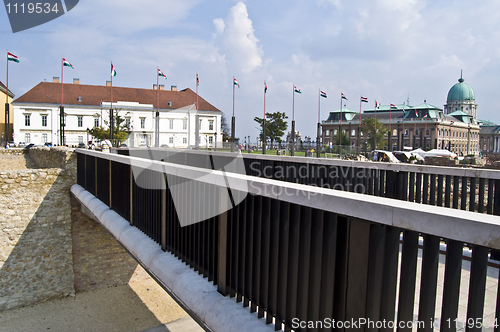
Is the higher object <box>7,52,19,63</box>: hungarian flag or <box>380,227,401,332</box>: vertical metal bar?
<box>7,52,19,63</box>: hungarian flag

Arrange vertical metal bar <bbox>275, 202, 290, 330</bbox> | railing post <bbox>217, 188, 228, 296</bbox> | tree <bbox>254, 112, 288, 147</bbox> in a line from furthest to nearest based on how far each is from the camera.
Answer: tree <bbox>254, 112, 288, 147</bbox>, railing post <bbox>217, 188, 228, 296</bbox>, vertical metal bar <bbox>275, 202, 290, 330</bbox>

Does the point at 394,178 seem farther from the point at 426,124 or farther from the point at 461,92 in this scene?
the point at 461,92

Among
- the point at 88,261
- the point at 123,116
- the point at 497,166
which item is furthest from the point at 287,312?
the point at 123,116

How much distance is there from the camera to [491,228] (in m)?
1.43

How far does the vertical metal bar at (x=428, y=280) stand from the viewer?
1758 mm

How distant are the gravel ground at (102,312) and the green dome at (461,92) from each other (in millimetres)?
141044

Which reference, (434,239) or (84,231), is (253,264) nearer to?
(434,239)

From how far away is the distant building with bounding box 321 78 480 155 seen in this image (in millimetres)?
91062

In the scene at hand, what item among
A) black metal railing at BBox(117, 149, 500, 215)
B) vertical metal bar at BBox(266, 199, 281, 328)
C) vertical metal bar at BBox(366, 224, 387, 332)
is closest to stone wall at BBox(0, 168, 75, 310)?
black metal railing at BBox(117, 149, 500, 215)

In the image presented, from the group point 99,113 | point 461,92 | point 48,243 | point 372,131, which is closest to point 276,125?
point 372,131

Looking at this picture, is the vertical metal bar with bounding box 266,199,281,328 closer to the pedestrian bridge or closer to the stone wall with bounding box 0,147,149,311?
the pedestrian bridge

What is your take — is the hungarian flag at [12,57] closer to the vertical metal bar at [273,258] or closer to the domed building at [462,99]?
the vertical metal bar at [273,258]

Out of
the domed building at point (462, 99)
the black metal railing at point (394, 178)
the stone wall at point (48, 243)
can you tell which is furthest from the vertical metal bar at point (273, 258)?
the domed building at point (462, 99)

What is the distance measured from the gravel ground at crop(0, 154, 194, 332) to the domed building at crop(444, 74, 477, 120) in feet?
452
